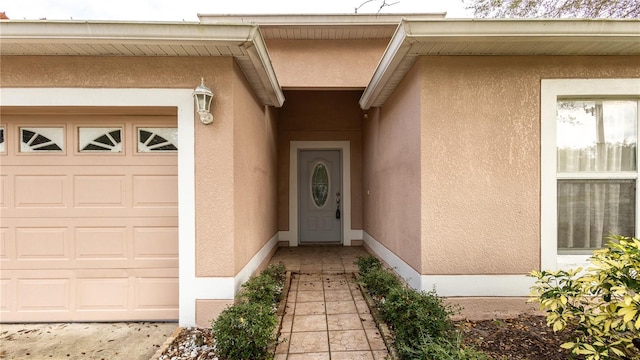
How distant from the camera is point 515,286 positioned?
9.75 ft

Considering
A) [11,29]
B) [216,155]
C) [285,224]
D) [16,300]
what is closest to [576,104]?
[216,155]

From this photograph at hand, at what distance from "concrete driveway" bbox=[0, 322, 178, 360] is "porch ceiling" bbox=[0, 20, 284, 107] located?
2864mm

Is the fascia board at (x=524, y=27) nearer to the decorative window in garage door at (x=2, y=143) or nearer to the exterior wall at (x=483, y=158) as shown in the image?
the exterior wall at (x=483, y=158)

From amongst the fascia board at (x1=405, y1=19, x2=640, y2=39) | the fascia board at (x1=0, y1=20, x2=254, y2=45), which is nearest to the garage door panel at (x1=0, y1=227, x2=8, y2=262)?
the fascia board at (x1=0, y1=20, x2=254, y2=45)

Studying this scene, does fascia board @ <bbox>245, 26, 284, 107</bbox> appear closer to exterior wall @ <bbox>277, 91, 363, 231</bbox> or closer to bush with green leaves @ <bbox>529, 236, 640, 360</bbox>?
exterior wall @ <bbox>277, 91, 363, 231</bbox>

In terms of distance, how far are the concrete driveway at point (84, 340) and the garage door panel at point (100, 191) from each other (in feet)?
4.31

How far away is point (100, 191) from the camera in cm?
314

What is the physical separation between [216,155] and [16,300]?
2777mm

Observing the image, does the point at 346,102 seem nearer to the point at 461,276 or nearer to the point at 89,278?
the point at 461,276

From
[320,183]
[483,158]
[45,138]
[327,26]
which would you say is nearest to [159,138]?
[45,138]

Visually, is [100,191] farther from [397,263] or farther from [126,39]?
[397,263]

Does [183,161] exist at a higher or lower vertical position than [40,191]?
higher

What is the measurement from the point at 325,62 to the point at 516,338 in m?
4.70

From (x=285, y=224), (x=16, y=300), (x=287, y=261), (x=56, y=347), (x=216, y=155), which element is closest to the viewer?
(x=56, y=347)
